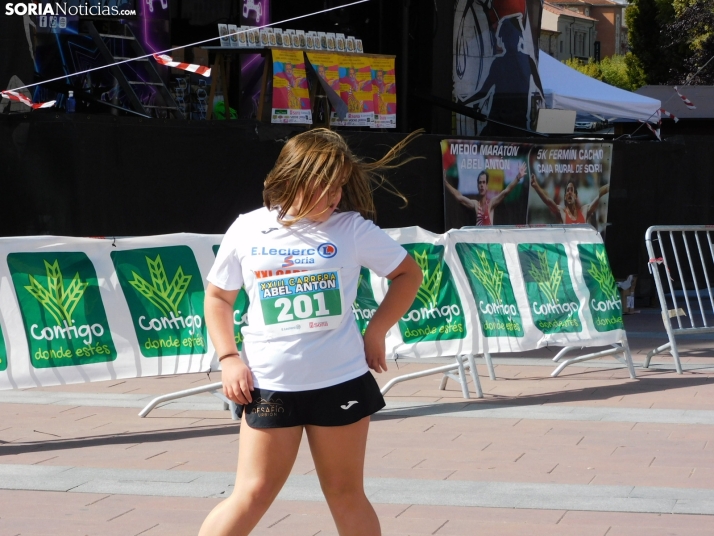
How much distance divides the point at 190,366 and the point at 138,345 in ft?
1.31

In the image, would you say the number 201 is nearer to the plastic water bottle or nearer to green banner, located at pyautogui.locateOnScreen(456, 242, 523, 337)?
green banner, located at pyautogui.locateOnScreen(456, 242, 523, 337)

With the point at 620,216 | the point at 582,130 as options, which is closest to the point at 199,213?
the point at 620,216

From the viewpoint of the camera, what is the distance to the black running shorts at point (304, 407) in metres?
3.60

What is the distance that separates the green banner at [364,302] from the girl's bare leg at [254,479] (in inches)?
184

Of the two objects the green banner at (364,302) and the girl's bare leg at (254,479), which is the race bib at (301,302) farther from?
the green banner at (364,302)

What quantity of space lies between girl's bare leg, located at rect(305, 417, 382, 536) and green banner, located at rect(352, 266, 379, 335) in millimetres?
4601

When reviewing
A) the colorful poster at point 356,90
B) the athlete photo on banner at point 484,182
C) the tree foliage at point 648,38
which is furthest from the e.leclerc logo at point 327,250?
the tree foliage at point 648,38

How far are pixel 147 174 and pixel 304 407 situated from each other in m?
6.83

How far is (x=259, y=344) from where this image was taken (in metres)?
3.66

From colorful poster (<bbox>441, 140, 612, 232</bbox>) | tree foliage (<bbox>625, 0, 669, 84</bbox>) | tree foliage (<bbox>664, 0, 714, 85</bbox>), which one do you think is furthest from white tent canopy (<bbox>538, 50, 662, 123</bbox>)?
tree foliage (<bbox>625, 0, 669, 84</bbox>)

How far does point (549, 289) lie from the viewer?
909 centimetres

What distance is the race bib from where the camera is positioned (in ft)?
11.8

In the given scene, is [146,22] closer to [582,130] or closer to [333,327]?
[333,327]

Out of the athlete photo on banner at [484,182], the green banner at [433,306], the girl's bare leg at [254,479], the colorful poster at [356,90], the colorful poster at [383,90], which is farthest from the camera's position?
the colorful poster at [383,90]
